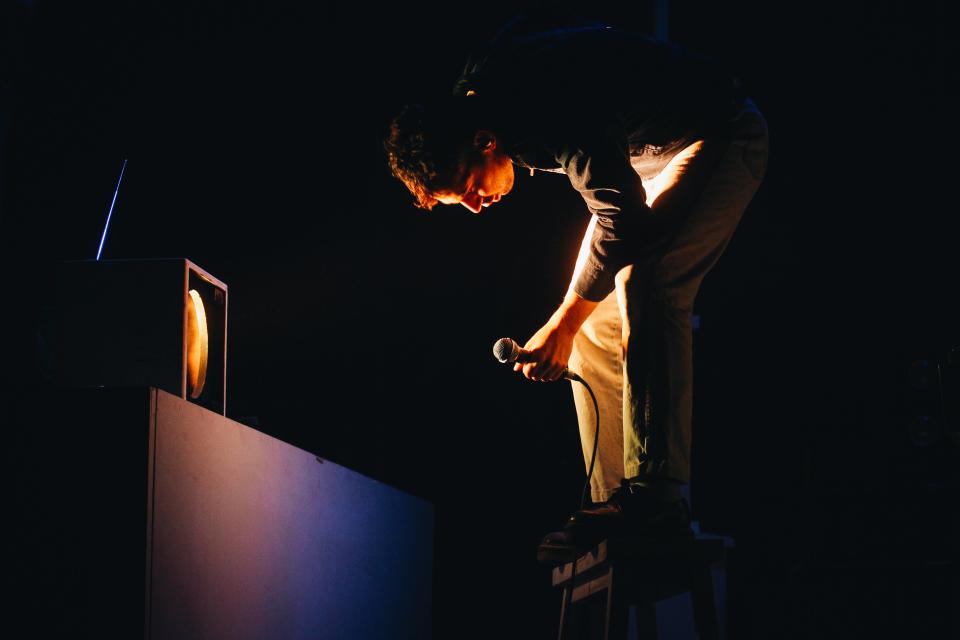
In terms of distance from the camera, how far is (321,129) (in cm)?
305

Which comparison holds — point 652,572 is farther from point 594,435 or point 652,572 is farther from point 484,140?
point 484,140

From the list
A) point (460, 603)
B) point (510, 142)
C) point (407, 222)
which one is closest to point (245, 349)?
point (407, 222)

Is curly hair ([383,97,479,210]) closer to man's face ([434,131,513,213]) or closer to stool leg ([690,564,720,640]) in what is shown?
man's face ([434,131,513,213])

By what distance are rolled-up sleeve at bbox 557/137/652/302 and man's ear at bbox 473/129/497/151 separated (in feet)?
0.69

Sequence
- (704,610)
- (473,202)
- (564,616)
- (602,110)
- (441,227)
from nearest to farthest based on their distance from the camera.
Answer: (704,610) → (602,110) → (564,616) → (473,202) → (441,227)

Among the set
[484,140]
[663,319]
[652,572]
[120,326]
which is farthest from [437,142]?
[652,572]

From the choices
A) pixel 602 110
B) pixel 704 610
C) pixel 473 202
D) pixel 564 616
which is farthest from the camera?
pixel 473 202

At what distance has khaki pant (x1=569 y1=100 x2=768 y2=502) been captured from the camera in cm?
158

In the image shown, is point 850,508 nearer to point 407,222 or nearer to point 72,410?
point 407,222

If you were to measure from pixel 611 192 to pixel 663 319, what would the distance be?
0.83 ft

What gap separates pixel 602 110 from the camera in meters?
1.60

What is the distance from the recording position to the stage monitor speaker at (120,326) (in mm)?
1590

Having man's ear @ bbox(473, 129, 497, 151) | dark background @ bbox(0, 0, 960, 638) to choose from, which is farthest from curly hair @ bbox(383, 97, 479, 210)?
dark background @ bbox(0, 0, 960, 638)

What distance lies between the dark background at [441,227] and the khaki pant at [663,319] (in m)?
1.05
